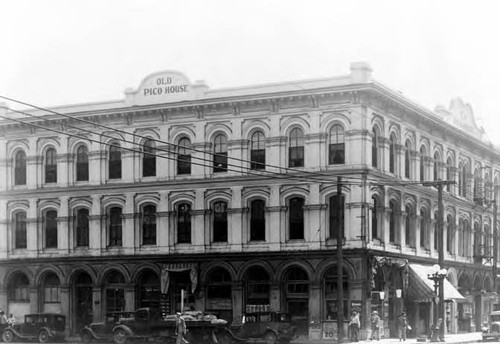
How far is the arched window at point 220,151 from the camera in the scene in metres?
49.5

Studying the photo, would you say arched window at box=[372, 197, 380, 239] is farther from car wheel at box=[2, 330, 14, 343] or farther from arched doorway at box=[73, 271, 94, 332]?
car wheel at box=[2, 330, 14, 343]

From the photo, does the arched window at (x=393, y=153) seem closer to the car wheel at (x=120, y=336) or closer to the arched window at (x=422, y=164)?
the arched window at (x=422, y=164)

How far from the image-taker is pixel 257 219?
48656 millimetres

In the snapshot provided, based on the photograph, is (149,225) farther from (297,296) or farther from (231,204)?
(297,296)

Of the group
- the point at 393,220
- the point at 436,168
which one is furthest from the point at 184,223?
the point at 436,168

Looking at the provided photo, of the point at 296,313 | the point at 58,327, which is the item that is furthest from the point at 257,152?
the point at 58,327

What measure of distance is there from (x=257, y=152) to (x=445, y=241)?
14.2 meters

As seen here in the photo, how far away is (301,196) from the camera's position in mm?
47469

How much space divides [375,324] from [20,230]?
812 inches

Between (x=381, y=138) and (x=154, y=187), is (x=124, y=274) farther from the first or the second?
(x=381, y=138)

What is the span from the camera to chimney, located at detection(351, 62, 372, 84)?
152 feet

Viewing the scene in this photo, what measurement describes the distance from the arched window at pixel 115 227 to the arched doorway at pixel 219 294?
5.63m

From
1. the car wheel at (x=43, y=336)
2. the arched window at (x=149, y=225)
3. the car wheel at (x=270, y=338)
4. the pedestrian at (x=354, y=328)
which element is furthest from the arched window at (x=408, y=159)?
the car wheel at (x=43, y=336)

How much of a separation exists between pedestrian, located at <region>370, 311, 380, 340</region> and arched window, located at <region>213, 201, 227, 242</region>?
27.4ft
